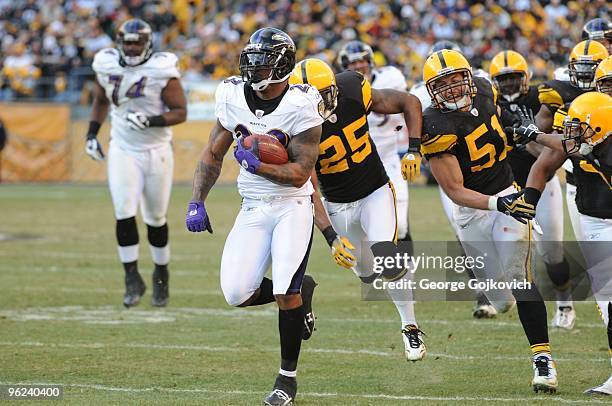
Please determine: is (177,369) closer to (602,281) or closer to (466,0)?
(602,281)

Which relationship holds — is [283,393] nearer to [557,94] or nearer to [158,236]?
[557,94]

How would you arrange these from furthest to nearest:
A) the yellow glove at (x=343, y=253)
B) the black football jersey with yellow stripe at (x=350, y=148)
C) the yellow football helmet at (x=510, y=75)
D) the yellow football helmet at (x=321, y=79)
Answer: the yellow football helmet at (x=510, y=75) → the black football jersey with yellow stripe at (x=350, y=148) → the yellow football helmet at (x=321, y=79) → the yellow glove at (x=343, y=253)

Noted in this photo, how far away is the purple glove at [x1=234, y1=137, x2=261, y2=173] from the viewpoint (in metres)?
4.56

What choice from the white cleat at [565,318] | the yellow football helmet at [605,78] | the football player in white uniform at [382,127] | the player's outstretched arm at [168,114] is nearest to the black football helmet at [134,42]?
the player's outstretched arm at [168,114]

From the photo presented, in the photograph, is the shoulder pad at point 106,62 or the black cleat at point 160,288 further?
the shoulder pad at point 106,62

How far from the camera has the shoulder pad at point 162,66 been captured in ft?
25.4

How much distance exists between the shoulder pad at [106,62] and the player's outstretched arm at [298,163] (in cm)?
342

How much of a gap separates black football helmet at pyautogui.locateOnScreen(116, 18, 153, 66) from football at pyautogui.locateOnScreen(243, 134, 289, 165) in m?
3.31

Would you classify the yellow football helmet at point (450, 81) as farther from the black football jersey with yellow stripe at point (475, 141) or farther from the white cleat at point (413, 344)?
the white cleat at point (413, 344)

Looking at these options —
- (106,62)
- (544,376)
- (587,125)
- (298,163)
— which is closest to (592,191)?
(587,125)

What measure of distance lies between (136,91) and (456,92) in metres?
3.20

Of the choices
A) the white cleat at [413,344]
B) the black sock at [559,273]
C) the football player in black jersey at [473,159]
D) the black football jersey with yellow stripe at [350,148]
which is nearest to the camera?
the football player in black jersey at [473,159]

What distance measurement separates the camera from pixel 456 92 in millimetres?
5254

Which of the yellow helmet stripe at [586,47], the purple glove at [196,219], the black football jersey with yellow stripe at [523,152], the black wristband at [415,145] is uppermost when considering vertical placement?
the yellow helmet stripe at [586,47]
